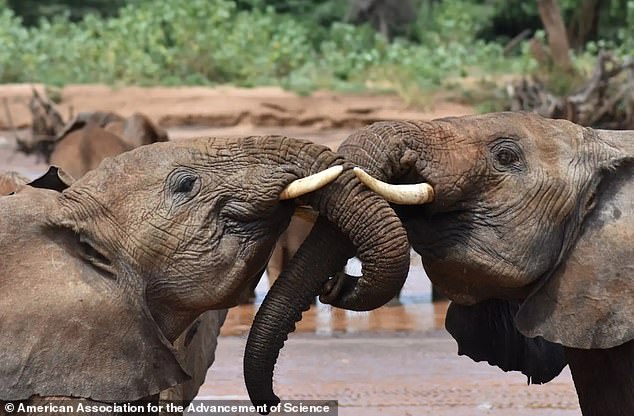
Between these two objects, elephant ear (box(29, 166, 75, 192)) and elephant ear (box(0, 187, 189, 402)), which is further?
elephant ear (box(29, 166, 75, 192))

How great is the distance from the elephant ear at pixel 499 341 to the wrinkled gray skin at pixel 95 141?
685 cm

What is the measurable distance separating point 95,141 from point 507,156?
7.99m

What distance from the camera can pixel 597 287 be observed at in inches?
188

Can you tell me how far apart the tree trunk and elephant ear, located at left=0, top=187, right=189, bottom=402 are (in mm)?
14968

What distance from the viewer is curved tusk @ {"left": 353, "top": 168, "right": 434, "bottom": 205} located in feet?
14.8

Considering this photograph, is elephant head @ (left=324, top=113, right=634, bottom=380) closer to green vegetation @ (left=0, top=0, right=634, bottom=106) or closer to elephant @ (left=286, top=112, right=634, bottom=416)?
elephant @ (left=286, top=112, right=634, bottom=416)

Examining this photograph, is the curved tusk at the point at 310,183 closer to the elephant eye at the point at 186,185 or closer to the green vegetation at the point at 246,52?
the elephant eye at the point at 186,185

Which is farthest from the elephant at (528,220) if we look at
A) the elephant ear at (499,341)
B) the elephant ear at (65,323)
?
the elephant ear at (65,323)

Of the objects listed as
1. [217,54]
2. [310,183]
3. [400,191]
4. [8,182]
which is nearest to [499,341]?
[400,191]

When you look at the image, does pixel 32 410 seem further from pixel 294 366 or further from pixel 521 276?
pixel 294 366

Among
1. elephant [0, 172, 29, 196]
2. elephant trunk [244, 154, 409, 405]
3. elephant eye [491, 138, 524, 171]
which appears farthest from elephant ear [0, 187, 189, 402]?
elephant eye [491, 138, 524, 171]

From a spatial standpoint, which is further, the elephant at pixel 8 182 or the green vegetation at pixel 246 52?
the green vegetation at pixel 246 52

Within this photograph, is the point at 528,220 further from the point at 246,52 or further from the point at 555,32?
the point at 246,52

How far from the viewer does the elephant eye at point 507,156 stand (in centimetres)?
482
